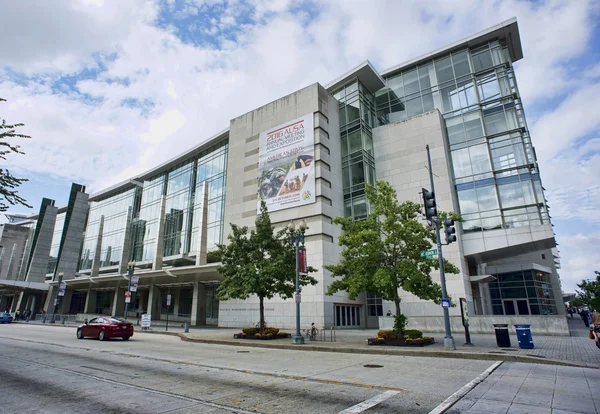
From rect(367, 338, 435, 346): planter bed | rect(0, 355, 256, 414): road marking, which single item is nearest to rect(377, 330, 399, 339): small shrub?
rect(367, 338, 435, 346): planter bed

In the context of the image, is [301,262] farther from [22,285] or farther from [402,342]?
[22,285]

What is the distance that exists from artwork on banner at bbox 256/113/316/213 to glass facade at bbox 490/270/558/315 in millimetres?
23261

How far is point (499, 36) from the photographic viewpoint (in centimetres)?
3772

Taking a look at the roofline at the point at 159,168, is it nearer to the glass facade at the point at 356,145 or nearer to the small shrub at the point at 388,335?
the glass facade at the point at 356,145

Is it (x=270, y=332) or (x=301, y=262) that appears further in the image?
(x=270, y=332)

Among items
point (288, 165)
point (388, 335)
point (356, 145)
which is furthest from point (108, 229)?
point (388, 335)

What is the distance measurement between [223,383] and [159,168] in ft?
185

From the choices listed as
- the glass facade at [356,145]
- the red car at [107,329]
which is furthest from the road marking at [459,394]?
the glass facade at [356,145]

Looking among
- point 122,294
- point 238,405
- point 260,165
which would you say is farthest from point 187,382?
point 122,294

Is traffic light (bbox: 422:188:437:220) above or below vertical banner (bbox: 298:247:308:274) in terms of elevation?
above

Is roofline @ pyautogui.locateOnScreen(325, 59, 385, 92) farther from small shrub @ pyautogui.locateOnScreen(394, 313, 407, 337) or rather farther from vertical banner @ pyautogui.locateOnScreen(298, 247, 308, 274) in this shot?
small shrub @ pyautogui.locateOnScreen(394, 313, 407, 337)

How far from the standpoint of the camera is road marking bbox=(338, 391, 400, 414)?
19.6 ft

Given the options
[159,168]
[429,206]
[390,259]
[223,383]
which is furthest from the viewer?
[159,168]

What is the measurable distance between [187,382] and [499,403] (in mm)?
6752
